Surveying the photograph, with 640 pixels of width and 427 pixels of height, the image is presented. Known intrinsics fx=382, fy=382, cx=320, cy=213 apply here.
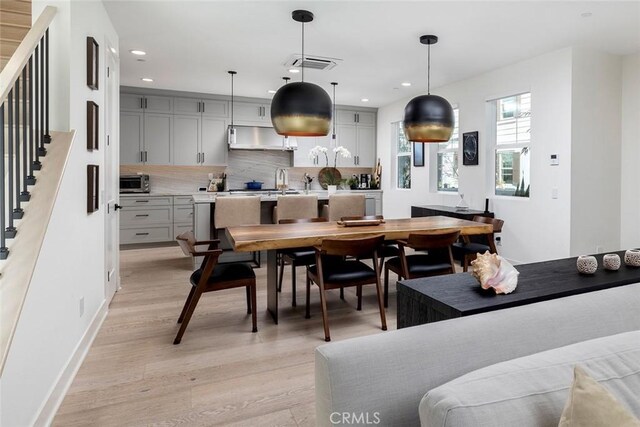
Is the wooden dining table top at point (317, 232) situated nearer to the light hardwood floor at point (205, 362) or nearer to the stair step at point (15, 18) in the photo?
the light hardwood floor at point (205, 362)

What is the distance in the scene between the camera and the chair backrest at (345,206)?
16.1 ft

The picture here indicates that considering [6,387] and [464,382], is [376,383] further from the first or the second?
[6,387]

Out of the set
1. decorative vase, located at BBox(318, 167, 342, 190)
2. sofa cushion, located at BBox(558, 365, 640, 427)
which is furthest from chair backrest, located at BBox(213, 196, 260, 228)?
sofa cushion, located at BBox(558, 365, 640, 427)

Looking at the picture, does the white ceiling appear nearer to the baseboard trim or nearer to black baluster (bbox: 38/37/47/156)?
black baluster (bbox: 38/37/47/156)

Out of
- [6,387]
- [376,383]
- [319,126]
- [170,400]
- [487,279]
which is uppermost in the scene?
[319,126]

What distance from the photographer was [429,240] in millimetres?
3076

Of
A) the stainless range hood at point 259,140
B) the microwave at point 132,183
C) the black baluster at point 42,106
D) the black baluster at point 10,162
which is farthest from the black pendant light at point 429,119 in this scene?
the microwave at point 132,183

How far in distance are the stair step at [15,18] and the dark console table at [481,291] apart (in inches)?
120

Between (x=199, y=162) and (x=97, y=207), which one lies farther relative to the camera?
(x=199, y=162)

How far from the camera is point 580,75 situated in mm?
4387

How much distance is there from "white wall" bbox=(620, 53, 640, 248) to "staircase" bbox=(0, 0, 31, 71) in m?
6.06

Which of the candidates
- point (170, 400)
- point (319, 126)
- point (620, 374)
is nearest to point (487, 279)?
point (620, 374)

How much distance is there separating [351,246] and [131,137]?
5.31 metres

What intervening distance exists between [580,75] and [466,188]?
2.02 metres
